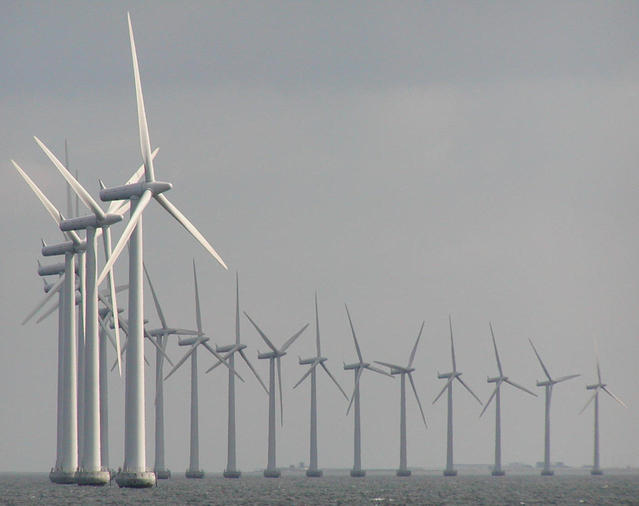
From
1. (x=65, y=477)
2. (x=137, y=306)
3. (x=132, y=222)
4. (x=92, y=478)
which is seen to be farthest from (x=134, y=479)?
(x=65, y=477)

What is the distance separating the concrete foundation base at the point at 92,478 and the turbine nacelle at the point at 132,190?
25.5 m

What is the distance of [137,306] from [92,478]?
2187cm

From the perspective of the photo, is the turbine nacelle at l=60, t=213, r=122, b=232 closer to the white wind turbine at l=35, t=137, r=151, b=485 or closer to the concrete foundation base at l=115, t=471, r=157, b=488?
the white wind turbine at l=35, t=137, r=151, b=485

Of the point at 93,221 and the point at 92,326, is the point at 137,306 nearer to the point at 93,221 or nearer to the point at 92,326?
the point at 92,326

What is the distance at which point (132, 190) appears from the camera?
4532 inches

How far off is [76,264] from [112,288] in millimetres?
33287

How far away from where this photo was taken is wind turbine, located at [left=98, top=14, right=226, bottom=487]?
110 m

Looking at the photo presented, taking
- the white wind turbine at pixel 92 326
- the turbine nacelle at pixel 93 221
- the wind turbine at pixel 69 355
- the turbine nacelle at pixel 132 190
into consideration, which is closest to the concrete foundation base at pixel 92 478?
the white wind turbine at pixel 92 326

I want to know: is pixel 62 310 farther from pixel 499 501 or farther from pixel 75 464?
pixel 499 501

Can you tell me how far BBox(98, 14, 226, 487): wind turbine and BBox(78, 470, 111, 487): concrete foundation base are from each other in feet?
30.8

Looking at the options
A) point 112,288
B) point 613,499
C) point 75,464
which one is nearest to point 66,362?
point 75,464

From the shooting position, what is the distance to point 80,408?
160 meters

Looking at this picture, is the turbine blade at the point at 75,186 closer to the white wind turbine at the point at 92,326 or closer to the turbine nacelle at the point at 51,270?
the white wind turbine at the point at 92,326

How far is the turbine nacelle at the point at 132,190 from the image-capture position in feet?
373
